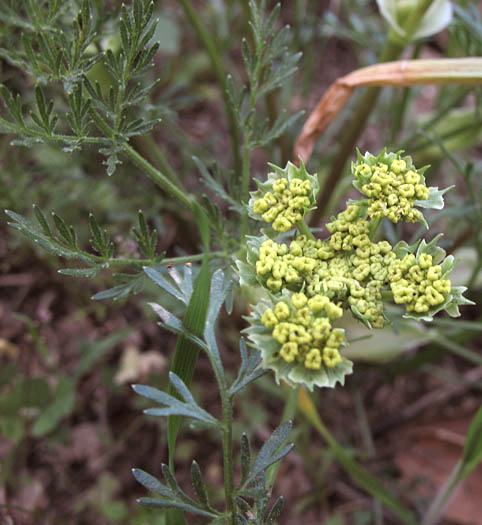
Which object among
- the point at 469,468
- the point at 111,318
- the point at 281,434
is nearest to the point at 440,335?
the point at 469,468

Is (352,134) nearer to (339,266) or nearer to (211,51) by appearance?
(211,51)

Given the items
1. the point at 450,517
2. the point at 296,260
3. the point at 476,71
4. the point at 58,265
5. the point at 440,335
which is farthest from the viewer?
the point at 58,265

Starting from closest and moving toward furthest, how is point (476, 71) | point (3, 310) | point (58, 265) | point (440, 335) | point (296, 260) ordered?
1. point (296, 260)
2. point (476, 71)
3. point (440, 335)
4. point (58, 265)
5. point (3, 310)

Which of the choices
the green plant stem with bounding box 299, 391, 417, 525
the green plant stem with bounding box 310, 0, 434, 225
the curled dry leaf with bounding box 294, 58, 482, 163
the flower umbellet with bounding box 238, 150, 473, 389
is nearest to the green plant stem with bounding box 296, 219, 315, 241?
the flower umbellet with bounding box 238, 150, 473, 389

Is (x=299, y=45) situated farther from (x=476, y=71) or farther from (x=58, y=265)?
(x=58, y=265)

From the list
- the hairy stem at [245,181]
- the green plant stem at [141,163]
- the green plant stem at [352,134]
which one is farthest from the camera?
the green plant stem at [352,134]

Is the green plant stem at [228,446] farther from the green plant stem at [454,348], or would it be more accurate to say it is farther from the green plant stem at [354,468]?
the green plant stem at [454,348]

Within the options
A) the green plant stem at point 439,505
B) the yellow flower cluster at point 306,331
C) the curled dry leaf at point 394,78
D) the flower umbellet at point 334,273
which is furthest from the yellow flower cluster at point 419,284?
the green plant stem at point 439,505

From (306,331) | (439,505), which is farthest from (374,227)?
(439,505)
